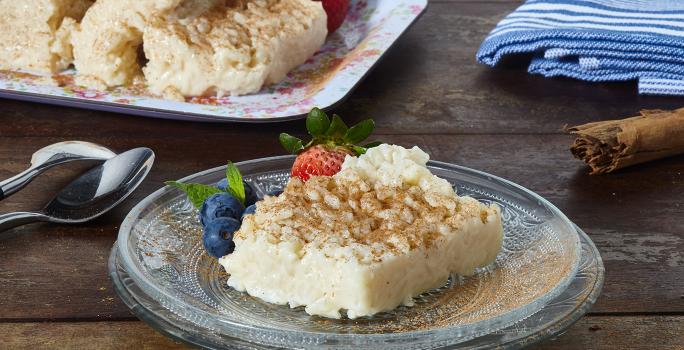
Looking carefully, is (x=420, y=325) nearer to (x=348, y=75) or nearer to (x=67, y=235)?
(x=67, y=235)

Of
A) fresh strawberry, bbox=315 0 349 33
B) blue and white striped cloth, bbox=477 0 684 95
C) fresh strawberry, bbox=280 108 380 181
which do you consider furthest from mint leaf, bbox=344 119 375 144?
fresh strawberry, bbox=315 0 349 33

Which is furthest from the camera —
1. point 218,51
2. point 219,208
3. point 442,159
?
point 218,51

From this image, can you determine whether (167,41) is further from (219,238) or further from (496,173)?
(219,238)

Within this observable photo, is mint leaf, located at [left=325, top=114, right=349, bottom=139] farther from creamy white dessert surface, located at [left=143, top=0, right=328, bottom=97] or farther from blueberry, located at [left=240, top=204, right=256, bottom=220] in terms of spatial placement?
creamy white dessert surface, located at [left=143, top=0, right=328, bottom=97]

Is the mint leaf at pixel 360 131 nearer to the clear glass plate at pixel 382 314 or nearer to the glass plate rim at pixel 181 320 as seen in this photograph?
Result: the clear glass plate at pixel 382 314

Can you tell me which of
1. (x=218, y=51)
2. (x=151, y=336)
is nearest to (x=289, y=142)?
(x=151, y=336)

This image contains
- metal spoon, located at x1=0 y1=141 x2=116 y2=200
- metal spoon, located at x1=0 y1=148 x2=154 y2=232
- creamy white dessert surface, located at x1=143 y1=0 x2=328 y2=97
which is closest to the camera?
metal spoon, located at x1=0 y1=148 x2=154 y2=232

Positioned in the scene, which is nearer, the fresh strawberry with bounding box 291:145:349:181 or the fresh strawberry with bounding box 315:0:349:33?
the fresh strawberry with bounding box 291:145:349:181
